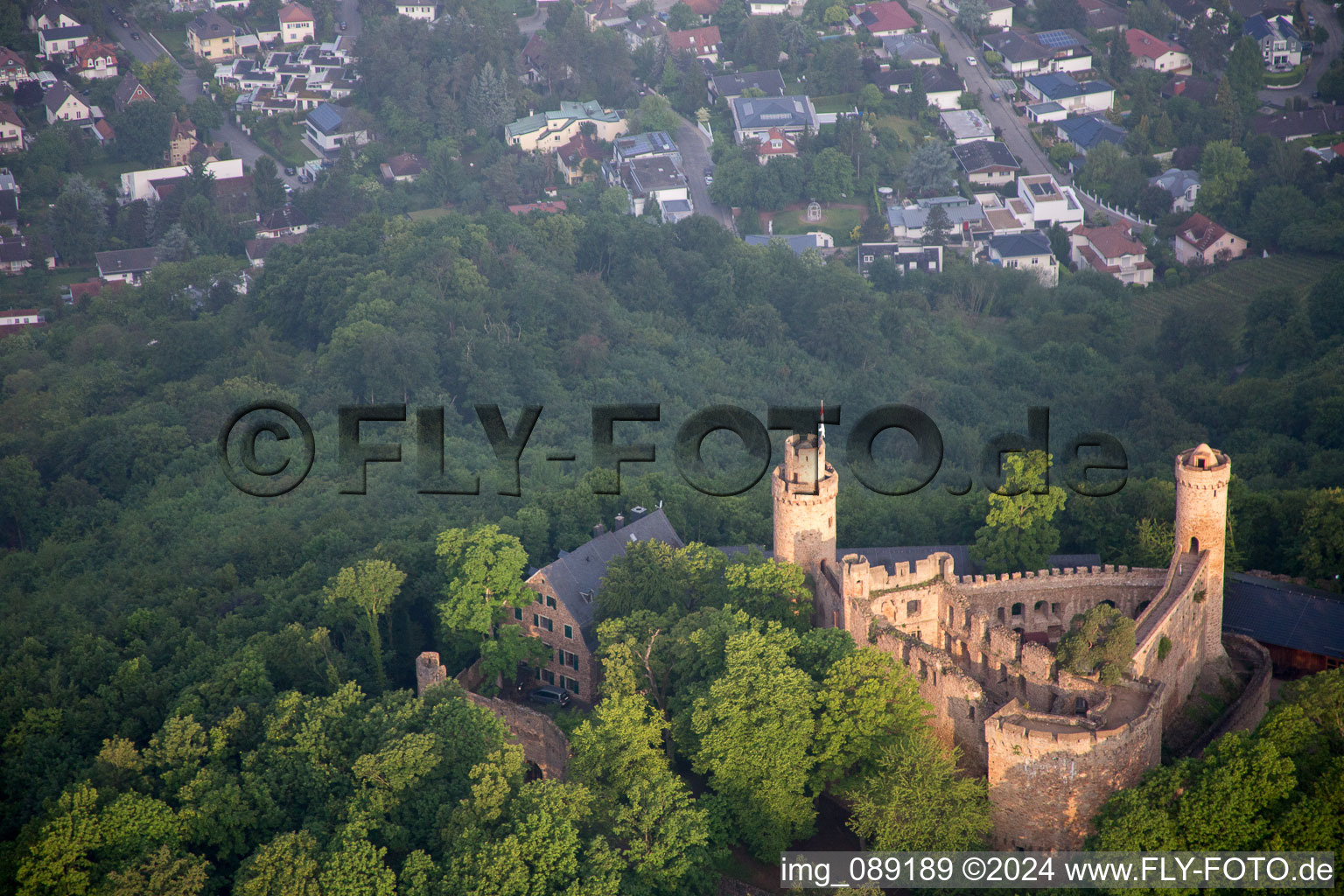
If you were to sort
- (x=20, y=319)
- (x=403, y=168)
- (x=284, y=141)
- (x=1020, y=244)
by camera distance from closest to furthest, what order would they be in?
(x=20, y=319) → (x=1020, y=244) → (x=403, y=168) → (x=284, y=141)

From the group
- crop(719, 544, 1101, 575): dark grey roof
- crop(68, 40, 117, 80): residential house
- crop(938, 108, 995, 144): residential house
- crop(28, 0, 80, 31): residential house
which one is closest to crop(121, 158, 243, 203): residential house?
crop(68, 40, 117, 80): residential house

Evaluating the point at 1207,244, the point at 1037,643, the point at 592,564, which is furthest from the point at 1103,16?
the point at 1037,643

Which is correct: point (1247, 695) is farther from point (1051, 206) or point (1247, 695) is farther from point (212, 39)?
point (212, 39)

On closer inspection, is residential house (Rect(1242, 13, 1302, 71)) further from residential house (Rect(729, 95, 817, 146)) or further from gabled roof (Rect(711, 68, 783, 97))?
gabled roof (Rect(711, 68, 783, 97))

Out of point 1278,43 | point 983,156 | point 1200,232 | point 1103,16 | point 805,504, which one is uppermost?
point 1103,16

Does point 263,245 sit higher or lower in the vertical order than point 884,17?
lower

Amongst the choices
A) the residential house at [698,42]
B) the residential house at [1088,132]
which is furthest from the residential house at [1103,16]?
the residential house at [698,42]
